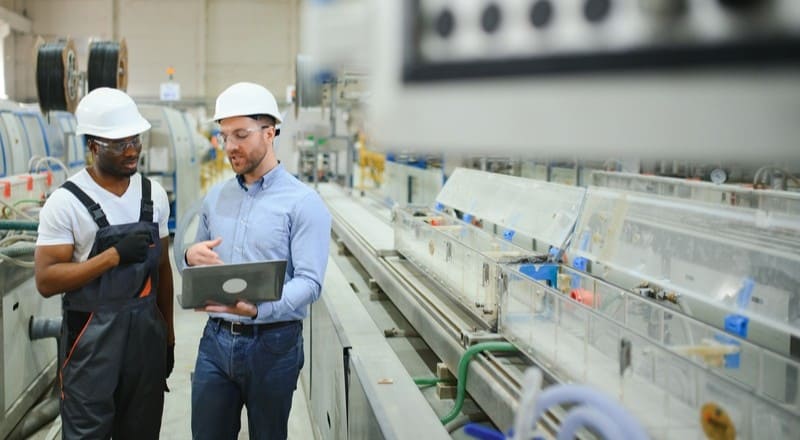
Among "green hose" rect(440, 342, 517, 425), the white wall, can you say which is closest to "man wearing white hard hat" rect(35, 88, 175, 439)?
"green hose" rect(440, 342, 517, 425)

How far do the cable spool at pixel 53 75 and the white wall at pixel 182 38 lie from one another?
1107 centimetres

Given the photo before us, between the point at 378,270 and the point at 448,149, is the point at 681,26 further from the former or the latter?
the point at 378,270

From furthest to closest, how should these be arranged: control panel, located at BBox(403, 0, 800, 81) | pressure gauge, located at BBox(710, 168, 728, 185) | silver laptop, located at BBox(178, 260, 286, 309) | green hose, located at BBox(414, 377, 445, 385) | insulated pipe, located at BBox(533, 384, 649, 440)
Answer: pressure gauge, located at BBox(710, 168, 728, 185)
green hose, located at BBox(414, 377, 445, 385)
silver laptop, located at BBox(178, 260, 286, 309)
insulated pipe, located at BBox(533, 384, 649, 440)
control panel, located at BBox(403, 0, 800, 81)

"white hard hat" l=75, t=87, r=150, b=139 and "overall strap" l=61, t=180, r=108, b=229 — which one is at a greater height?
"white hard hat" l=75, t=87, r=150, b=139

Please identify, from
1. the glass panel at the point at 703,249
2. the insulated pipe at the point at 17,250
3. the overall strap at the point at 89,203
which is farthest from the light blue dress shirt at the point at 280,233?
the insulated pipe at the point at 17,250

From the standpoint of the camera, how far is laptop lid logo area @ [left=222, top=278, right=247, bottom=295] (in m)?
1.86

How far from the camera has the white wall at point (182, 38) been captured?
15.1 meters

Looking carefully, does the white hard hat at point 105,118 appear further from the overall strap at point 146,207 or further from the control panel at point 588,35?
the control panel at point 588,35

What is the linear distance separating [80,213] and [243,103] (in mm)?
674

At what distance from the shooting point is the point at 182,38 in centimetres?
1574

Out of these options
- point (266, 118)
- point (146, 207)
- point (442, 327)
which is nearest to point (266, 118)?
point (266, 118)

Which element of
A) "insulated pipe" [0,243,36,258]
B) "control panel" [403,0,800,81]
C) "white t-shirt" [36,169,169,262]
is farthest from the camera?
"insulated pipe" [0,243,36,258]

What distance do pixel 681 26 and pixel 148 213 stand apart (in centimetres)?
215

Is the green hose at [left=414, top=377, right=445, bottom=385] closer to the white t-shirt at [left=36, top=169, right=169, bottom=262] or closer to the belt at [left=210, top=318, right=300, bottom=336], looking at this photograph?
the belt at [left=210, top=318, right=300, bottom=336]
